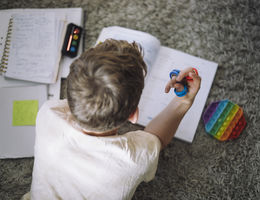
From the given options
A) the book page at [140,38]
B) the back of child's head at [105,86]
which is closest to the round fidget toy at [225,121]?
the book page at [140,38]

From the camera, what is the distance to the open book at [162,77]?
69 cm

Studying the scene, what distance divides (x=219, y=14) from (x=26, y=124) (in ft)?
2.66

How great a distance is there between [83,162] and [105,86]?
189 millimetres

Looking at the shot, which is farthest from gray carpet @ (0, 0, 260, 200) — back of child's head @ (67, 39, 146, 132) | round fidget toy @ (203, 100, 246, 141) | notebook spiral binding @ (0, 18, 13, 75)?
back of child's head @ (67, 39, 146, 132)

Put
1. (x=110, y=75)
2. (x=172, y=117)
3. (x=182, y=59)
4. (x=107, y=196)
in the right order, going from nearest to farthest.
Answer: (x=110, y=75), (x=107, y=196), (x=172, y=117), (x=182, y=59)

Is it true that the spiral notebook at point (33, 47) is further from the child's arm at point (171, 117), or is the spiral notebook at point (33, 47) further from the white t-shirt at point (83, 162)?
the child's arm at point (171, 117)

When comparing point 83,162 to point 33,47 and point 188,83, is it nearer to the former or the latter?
point 188,83

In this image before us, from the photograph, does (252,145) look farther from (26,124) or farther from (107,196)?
(26,124)

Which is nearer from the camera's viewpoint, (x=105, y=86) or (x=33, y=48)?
(x=105, y=86)

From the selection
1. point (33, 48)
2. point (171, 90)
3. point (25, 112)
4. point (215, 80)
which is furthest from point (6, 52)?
point (215, 80)

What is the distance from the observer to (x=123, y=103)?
0.37 meters

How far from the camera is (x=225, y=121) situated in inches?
27.1

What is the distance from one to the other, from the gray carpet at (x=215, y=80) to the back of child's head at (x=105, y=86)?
0.35 metres

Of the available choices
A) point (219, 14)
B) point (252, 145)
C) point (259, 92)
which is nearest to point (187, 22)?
point (219, 14)
